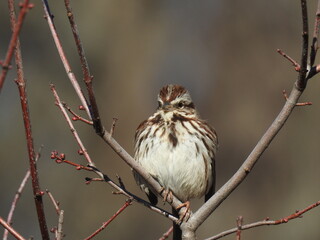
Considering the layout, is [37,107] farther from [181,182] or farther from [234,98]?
[181,182]

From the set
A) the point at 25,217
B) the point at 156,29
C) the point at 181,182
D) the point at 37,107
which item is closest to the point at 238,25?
the point at 156,29

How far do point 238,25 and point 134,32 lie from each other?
2951 mm

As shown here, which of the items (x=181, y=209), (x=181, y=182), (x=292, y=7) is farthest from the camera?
(x=292, y=7)

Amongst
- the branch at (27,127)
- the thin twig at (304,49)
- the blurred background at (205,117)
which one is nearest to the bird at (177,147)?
the thin twig at (304,49)

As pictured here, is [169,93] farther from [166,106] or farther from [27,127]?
[27,127]

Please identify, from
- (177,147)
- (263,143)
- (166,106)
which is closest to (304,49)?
(263,143)

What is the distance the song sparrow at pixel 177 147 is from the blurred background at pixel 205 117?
773 centimetres

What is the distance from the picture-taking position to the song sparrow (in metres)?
4.98

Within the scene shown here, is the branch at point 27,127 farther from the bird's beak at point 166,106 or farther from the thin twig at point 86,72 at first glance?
the bird's beak at point 166,106

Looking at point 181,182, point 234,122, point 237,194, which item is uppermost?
point 181,182

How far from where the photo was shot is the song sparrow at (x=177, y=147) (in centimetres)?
498

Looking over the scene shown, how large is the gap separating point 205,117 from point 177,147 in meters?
9.28

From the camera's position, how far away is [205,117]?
14258 millimetres

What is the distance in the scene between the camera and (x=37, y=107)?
14.6 meters
